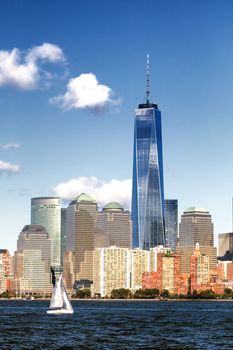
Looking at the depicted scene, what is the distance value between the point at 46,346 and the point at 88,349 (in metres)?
5.58

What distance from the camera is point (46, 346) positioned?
97562mm

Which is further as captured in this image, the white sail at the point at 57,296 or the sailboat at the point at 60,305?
the sailboat at the point at 60,305

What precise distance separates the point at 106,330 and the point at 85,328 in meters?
6.72

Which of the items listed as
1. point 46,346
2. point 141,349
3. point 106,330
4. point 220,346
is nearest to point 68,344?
point 46,346

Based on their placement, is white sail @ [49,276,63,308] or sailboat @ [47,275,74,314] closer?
white sail @ [49,276,63,308]

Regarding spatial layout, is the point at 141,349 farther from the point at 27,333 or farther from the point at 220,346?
the point at 27,333

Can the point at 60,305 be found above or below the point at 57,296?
below

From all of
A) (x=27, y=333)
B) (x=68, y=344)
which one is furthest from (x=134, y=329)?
(x=68, y=344)

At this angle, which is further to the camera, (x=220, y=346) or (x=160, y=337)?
(x=160, y=337)

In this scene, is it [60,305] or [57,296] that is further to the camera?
[60,305]

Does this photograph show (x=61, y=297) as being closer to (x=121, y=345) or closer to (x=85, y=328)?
(x=85, y=328)

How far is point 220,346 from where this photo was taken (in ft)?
326

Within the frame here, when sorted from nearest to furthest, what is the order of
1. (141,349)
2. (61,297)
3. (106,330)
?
(141,349), (106,330), (61,297)

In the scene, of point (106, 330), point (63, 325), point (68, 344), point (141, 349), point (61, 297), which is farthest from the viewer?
point (61, 297)
